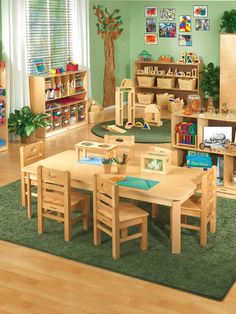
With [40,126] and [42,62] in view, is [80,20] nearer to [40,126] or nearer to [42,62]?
[42,62]

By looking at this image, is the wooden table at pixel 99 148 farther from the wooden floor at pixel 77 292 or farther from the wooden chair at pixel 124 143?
the wooden floor at pixel 77 292

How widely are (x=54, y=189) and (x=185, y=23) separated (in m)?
8.22

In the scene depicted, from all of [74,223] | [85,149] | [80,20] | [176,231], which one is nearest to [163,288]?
[176,231]

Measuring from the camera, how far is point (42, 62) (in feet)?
36.0

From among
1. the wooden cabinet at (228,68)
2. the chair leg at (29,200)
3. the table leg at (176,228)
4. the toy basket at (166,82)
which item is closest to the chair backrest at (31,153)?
the chair leg at (29,200)

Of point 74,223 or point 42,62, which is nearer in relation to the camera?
point 74,223

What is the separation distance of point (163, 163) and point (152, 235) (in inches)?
28.8

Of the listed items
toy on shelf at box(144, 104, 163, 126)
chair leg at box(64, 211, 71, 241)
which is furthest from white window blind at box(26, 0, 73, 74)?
chair leg at box(64, 211, 71, 241)

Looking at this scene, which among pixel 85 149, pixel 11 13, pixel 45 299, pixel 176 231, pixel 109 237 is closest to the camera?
pixel 45 299

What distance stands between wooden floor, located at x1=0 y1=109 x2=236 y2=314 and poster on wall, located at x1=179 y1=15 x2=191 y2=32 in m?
8.63

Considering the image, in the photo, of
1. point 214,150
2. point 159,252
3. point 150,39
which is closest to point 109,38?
point 150,39

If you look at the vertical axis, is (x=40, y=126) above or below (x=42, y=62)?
below

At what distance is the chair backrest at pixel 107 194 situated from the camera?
5.07 m

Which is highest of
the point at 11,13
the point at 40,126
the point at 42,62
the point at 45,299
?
the point at 11,13
